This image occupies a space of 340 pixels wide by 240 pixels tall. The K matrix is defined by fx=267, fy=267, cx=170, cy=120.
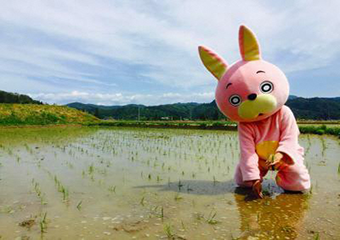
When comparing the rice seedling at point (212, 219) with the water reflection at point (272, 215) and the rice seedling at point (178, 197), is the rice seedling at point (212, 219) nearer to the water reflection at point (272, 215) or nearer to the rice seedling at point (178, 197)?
the water reflection at point (272, 215)

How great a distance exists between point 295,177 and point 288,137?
0.65 meters

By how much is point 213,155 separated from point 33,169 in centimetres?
515

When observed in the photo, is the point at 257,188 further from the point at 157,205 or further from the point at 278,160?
the point at 157,205

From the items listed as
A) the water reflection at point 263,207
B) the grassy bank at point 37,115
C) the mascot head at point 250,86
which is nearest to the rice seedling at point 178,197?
the water reflection at point 263,207

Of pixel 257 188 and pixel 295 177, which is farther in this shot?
pixel 295 177

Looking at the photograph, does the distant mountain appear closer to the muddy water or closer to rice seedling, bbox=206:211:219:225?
the muddy water

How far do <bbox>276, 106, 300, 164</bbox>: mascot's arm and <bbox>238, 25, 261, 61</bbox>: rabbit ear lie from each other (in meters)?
1.00

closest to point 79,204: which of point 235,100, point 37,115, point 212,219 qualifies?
point 212,219

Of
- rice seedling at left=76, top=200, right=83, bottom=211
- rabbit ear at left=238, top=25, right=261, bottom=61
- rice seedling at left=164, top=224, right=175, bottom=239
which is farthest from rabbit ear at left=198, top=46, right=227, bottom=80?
rice seedling at left=76, top=200, right=83, bottom=211

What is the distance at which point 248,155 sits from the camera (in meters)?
4.29

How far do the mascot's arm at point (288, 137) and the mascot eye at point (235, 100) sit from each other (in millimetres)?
827

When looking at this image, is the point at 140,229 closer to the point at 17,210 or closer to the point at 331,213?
the point at 17,210

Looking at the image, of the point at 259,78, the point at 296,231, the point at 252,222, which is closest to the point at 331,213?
the point at 296,231

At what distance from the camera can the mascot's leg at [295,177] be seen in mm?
4230
